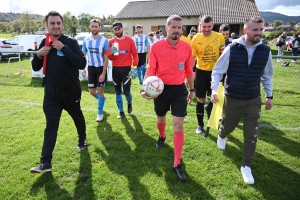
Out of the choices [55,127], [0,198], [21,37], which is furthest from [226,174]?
[21,37]

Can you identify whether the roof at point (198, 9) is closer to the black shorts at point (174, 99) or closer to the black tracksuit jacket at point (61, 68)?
the black shorts at point (174, 99)

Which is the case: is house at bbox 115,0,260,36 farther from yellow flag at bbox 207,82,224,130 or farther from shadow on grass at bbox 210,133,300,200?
shadow on grass at bbox 210,133,300,200

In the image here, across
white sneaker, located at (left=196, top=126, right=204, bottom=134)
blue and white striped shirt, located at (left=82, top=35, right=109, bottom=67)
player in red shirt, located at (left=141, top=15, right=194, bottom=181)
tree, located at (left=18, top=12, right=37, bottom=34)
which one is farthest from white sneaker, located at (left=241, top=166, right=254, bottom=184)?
tree, located at (left=18, top=12, right=37, bottom=34)

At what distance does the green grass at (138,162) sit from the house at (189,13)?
25.2 m

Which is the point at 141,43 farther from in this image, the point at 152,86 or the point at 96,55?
the point at 152,86

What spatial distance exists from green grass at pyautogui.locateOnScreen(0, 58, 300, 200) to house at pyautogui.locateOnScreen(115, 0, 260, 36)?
Result: 2521 cm

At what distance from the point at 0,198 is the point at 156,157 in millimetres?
2246

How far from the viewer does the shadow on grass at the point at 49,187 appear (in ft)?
9.65

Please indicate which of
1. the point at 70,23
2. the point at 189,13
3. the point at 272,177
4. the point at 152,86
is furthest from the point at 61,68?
the point at 70,23

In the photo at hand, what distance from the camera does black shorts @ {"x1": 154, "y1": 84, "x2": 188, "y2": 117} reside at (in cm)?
332

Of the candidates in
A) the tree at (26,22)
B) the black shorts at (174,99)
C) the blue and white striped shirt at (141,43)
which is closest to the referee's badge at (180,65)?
the black shorts at (174,99)

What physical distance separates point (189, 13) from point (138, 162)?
28.2 meters

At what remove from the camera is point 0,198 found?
293 cm

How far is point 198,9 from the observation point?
29.6m
